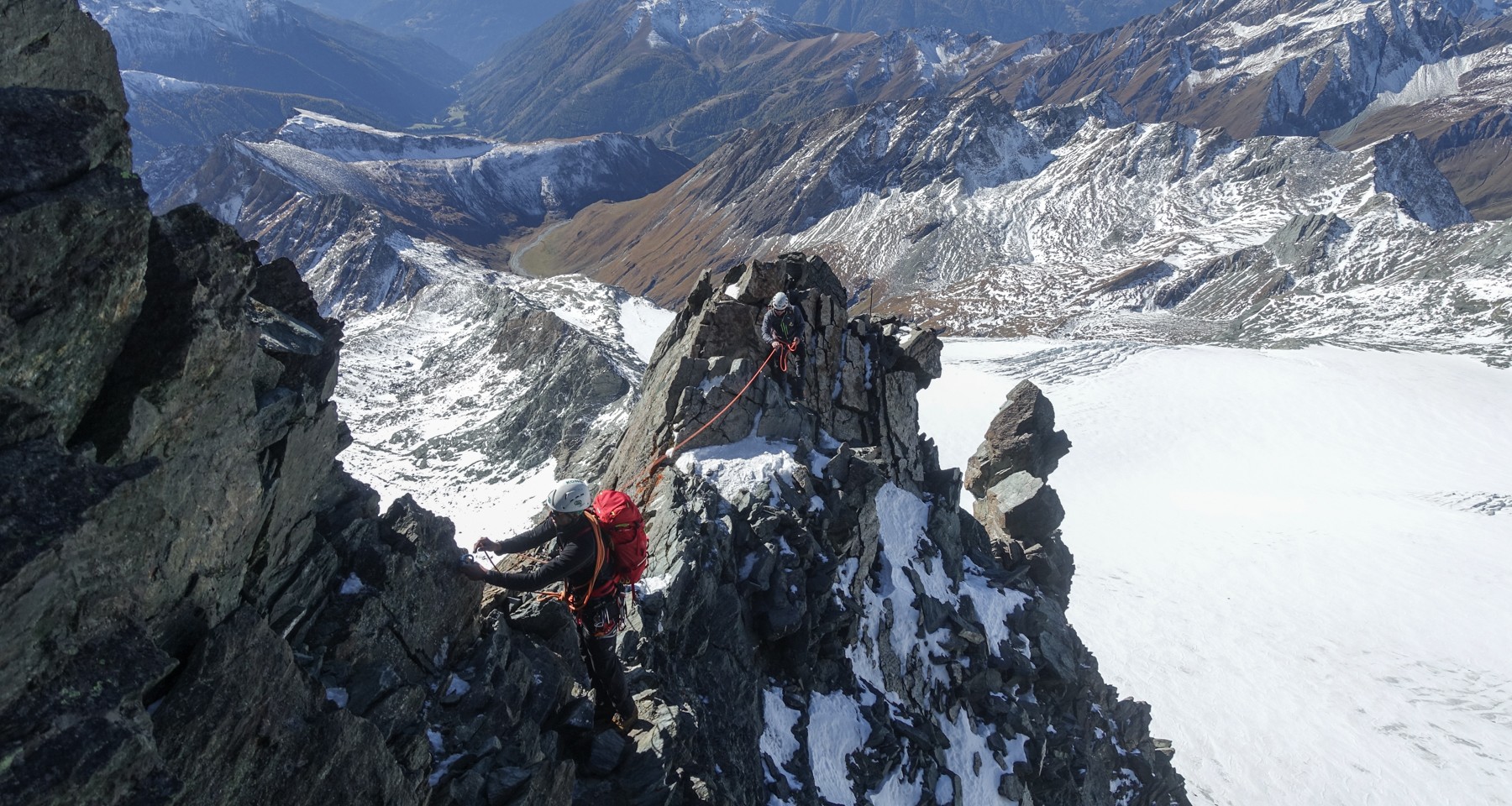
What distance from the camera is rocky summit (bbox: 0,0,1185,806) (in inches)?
228

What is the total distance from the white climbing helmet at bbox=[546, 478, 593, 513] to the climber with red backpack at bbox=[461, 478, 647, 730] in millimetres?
11

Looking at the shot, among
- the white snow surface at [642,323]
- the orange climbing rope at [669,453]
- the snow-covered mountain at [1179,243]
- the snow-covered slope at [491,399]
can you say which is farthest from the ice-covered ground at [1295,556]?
the snow-covered mountain at [1179,243]

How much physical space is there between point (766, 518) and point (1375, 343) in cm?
8472

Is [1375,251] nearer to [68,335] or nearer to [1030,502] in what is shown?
[1030,502]

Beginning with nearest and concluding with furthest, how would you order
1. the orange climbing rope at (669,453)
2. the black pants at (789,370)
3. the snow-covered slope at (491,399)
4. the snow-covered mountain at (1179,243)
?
the orange climbing rope at (669,453), the black pants at (789,370), the snow-covered slope at (491,399), the snow-covered mountain at (1179,243)

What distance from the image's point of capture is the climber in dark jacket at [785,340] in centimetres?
1953

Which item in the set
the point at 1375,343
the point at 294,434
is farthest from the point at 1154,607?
the point at 1375,343

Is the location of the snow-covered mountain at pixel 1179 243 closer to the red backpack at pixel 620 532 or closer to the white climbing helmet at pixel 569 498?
Result: the red backpack at pixel 620 532

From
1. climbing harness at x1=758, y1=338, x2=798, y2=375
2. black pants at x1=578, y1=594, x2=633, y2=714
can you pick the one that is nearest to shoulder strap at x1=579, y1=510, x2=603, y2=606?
black pants at x1=578, y1=594, x2=633, y2=714

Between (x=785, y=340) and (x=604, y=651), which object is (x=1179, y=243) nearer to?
(x=785, y=340)

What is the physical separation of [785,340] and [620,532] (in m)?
10.0

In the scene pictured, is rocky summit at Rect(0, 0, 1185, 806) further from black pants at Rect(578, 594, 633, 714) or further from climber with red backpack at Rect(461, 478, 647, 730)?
climber with red backpack at Rect(461, 478, 647, 730)

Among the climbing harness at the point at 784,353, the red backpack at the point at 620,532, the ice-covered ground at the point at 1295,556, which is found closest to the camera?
the red backpack at the point at 620,532

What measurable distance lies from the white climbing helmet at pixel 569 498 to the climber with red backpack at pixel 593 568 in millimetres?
11
